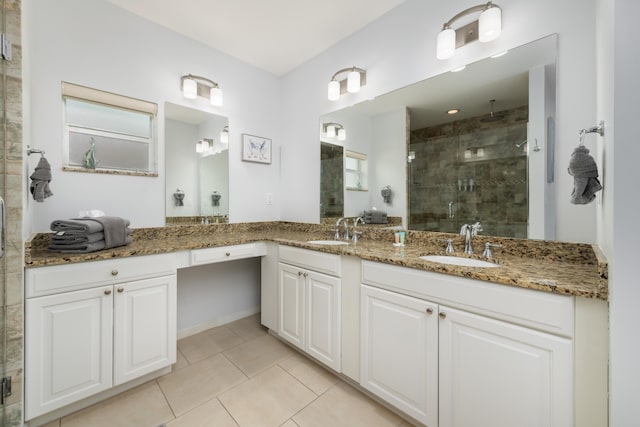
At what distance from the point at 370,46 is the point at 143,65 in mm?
1821

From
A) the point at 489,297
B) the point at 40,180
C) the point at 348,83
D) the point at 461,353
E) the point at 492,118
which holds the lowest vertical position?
the point at 461,353

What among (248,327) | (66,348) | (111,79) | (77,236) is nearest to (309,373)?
(248,327)

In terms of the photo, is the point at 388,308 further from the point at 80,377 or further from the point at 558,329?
the point at 80,377

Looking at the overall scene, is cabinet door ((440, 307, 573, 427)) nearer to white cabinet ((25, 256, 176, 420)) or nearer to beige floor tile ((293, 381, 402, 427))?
beige floor tile ((293, 381, 402, 427))

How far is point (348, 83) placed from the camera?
7.13 ft

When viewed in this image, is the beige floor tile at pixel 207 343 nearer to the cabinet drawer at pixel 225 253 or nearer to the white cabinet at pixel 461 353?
the cabinet drawer at pixel 225 253

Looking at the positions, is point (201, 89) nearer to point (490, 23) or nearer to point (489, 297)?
point (490, 23)

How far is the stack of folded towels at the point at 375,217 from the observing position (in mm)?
2078

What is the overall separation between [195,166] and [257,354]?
1.67m

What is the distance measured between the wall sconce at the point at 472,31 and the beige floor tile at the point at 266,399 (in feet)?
7.53

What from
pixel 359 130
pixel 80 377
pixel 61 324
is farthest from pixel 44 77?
pixel 359 130

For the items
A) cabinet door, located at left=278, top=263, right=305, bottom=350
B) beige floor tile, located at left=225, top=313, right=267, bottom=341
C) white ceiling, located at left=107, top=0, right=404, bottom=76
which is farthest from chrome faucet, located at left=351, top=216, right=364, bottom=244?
white ceiling, located at left=107, top=0, right=404, bottom=76

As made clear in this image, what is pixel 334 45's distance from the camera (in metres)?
2.41

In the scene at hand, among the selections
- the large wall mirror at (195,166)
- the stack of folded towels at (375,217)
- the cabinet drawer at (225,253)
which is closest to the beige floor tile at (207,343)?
the cabinet drawer at (225,253)
